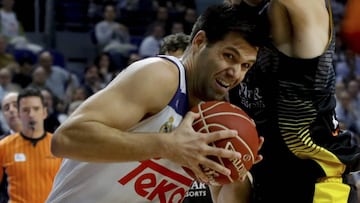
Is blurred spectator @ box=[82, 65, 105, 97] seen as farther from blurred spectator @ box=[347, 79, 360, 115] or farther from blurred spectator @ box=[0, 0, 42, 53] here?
blurred spectator @ box=[347, 79, 360, 115]

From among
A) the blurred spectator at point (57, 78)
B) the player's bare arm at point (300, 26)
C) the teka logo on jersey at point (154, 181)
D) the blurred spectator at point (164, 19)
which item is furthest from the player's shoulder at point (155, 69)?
the blurred spectator at point (164, 19)

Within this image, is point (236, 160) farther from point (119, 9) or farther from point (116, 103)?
point (119, 9)

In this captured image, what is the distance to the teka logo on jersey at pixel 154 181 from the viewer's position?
3.04 m

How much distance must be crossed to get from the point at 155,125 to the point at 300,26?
2.31 ft

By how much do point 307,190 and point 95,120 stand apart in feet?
3.78

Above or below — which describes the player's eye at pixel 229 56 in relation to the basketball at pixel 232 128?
above

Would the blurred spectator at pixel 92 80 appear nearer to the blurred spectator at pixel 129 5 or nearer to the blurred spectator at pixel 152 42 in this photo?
the blurred spectator at pixel 152 42

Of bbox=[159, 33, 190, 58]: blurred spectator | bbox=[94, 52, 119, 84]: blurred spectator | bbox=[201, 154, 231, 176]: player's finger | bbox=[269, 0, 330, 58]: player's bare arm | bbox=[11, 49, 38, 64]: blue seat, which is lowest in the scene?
bbox=[94, 52, 119, 84]: blurred spectator

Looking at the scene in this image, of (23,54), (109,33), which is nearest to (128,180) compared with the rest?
(23,54)

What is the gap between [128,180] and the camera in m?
3.07

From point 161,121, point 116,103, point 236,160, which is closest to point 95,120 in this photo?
point 116,103

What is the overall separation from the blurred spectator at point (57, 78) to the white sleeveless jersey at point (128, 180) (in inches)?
257

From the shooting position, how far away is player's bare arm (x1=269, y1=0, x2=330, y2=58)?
3.10m

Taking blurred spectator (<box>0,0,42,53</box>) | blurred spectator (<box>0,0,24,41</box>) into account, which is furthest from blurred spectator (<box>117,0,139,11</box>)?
blurred spectator (<box>0,0,24,41</box>)
